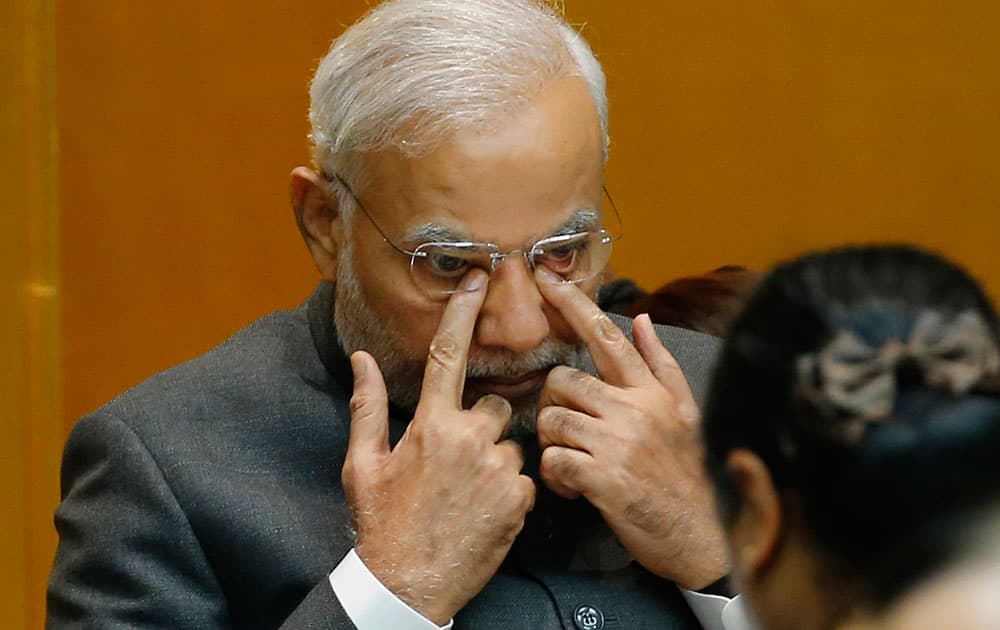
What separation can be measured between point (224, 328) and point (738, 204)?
44.5 inches

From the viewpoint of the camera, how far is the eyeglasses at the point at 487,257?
6.27 feet

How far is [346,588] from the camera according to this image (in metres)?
1.79

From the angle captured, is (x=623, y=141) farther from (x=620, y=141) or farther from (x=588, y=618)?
(x=588, y=618)

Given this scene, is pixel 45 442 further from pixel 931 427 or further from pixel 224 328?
pixel 931 427

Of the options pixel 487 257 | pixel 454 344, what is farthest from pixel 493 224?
pixel 454 344

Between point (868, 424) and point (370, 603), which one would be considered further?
point (370, 603)

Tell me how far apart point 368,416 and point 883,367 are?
46.7 inches

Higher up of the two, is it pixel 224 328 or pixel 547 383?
pixel 547 383

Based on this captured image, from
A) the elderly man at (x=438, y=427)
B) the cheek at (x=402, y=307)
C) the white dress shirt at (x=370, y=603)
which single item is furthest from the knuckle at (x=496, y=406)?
the white dress shirt at (x=370, y=603)

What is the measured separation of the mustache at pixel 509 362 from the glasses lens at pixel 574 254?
0.09 meters

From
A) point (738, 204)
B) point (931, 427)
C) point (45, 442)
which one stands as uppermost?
point (931, 427)

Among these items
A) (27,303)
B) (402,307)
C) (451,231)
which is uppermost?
(451,231)

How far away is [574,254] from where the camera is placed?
6.50ft

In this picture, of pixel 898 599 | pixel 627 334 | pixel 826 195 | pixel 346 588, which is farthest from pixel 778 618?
pixel 826 195
